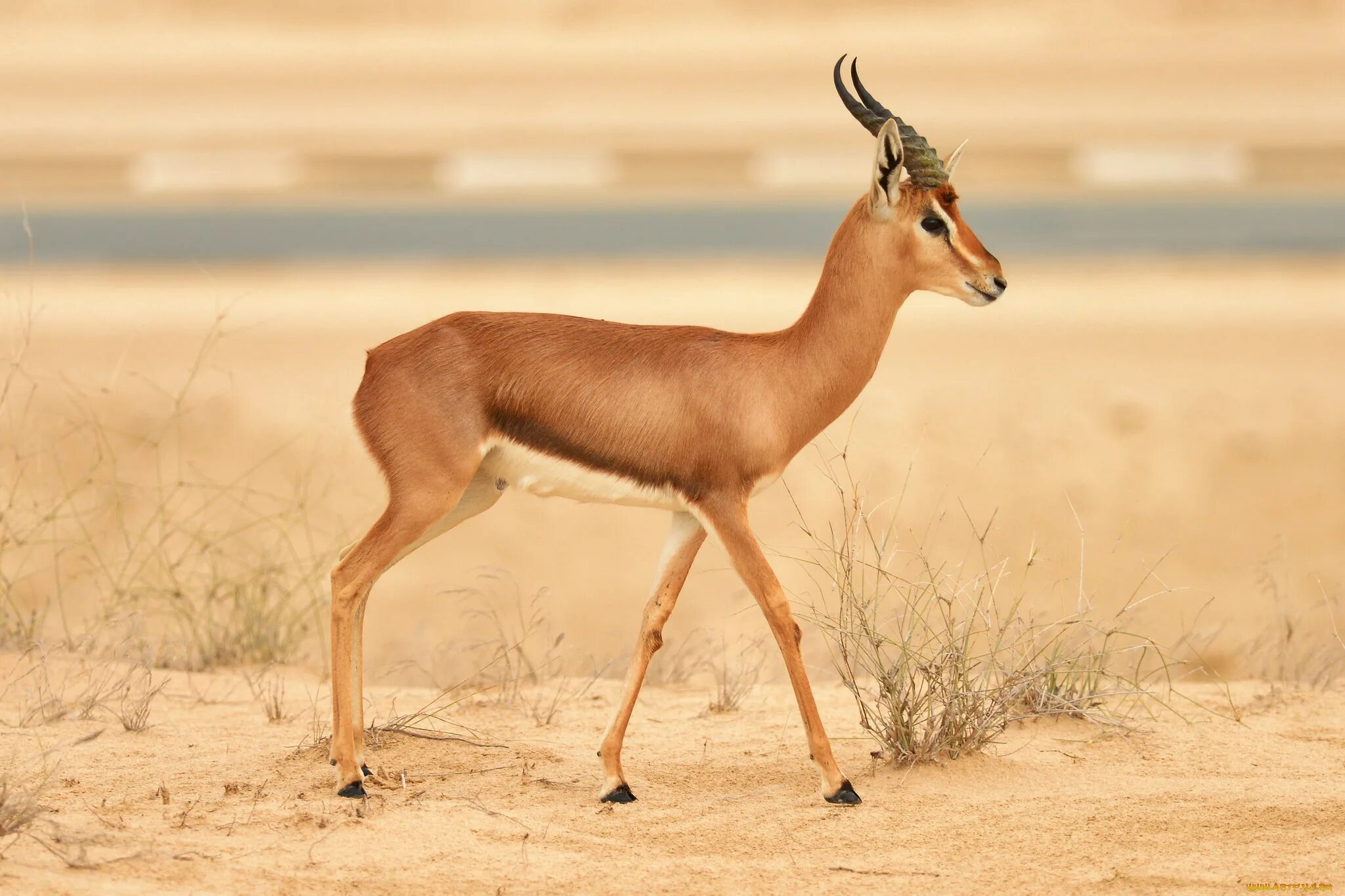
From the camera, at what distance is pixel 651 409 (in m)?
6.49

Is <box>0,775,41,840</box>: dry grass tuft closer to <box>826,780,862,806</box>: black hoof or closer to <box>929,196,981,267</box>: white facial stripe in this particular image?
<box>826,780,862,806</box>: black hoof

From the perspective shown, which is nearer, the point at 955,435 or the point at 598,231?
the point at 955,435

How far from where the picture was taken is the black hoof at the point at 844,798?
21.2ft

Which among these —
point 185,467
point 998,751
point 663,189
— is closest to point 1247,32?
point 663,189

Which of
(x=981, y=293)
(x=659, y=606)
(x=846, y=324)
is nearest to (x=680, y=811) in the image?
(x=659, y=606)

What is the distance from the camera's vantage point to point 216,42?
39.2m

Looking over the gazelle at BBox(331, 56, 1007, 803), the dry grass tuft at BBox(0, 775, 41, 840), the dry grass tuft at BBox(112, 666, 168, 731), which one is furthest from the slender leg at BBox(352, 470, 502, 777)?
the dry grass tuft at BBox(0, 775, 41, 840)

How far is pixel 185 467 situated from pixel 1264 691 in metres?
8.78

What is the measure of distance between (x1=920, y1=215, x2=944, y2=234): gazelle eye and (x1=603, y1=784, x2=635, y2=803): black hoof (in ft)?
8.35

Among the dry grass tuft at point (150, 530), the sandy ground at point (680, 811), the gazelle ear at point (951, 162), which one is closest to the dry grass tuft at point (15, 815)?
the sandy ground at point (680, 811)

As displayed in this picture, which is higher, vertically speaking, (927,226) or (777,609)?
(927,226)

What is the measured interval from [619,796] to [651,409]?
5.01ft

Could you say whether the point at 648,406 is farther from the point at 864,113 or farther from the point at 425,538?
the point at 864,113

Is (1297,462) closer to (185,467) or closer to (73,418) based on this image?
(185,467)
